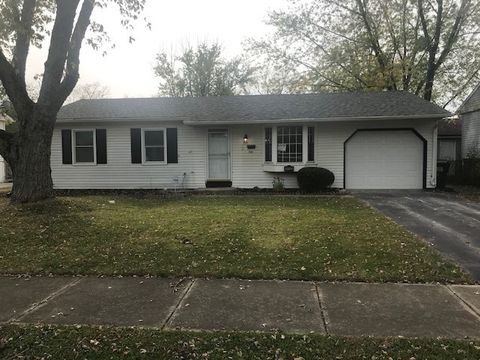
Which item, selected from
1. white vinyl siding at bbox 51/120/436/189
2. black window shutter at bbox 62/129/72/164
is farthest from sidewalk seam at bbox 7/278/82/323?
black window shutter at bbox 62/129/72/164

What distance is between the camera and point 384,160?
48.3 feet

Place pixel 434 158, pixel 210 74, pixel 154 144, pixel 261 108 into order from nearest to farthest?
1. pixel 434 158
2. pixel 154 144
3. pixel 261 108
4. pixel 210 74

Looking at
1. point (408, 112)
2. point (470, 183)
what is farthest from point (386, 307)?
point (470, 183)

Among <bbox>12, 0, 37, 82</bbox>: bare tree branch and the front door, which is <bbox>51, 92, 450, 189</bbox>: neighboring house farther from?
<bbox>12, 0, 37, 82</bbox>: bare tree branch

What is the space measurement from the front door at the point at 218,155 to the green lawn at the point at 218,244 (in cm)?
519

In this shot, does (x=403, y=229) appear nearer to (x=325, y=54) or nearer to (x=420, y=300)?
(x=420, y=300)

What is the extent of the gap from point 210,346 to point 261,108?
1327 centimetres

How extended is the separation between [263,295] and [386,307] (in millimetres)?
1341

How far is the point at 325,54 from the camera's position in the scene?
2467cm

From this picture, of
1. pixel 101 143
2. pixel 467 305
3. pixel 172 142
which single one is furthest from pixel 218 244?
pixel 101 143

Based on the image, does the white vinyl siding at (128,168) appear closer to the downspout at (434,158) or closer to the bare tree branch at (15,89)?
the bare tree branch at (15,89)

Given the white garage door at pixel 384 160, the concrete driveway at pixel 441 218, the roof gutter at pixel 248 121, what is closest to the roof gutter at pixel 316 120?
the roof gutter at pixel 248 121

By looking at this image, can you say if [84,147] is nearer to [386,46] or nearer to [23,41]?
[23,41]

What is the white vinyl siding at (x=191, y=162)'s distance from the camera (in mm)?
14797
